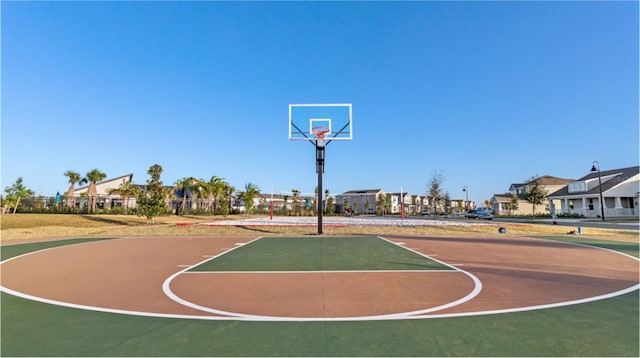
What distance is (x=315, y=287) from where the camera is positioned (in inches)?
220

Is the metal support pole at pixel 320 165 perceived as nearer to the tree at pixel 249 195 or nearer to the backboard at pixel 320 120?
the backboard at pixel 320 120

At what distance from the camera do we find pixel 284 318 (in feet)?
13.1

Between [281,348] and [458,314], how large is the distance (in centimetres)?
252

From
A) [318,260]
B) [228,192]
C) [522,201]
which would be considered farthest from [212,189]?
[522,201]

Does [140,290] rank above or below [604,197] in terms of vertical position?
below

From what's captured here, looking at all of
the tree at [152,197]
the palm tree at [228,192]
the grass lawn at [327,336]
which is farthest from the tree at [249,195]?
the grass lawn at [327,336]

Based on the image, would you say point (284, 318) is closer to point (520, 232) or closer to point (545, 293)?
point (545, 293)

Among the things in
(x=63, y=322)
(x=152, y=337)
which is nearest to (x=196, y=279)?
(x=63, y=322)

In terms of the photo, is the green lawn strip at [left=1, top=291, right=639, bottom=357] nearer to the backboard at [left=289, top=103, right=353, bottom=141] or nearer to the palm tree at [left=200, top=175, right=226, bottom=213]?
the backboard at [left=289, top=103, right=353, bottom=141]

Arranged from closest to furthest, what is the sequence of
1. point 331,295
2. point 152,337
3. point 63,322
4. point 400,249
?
point 152,337
point 63,322
point 331,295
point 400,249

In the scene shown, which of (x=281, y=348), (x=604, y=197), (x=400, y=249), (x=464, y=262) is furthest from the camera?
(x=604, y=197)

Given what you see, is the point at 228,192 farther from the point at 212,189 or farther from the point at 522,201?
the point at 522,201

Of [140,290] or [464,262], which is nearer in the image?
[140,290]

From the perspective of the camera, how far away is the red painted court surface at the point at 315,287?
4.40 metres
